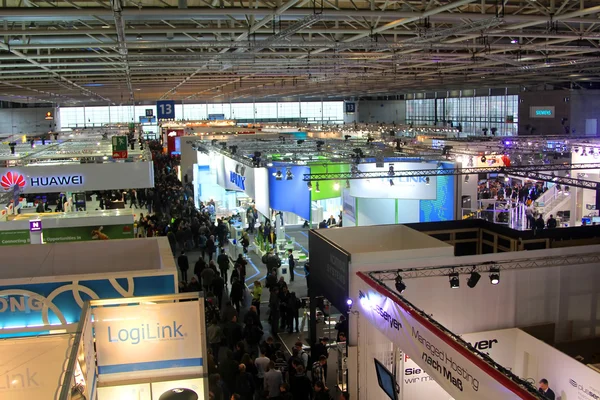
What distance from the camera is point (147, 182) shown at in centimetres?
1195

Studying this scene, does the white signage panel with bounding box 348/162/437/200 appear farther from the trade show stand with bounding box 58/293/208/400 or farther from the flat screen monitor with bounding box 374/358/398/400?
the trade show stand with bounding box 58/293/208/400

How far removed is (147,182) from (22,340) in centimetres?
795

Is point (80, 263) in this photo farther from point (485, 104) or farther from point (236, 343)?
point (485, 104)

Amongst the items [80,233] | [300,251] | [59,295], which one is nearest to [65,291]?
[59,295]

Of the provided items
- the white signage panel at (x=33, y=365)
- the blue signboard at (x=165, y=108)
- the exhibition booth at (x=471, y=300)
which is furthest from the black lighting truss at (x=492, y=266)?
the blue signboard at (x=165, y=108)

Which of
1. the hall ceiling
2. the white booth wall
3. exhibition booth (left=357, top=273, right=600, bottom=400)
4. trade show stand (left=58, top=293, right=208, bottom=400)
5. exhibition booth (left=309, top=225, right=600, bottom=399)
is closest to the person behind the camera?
exhibition booth (left=357, top=273, right=600, bottom=400)

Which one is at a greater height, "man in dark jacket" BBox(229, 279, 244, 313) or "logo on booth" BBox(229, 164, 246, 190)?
"logo on booth" BBox(229, 164, 246, 190)

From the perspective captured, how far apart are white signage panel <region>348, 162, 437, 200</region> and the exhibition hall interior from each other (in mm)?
46

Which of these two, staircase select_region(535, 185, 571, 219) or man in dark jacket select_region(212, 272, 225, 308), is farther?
staircase select_region(535, 185, 571, 219)

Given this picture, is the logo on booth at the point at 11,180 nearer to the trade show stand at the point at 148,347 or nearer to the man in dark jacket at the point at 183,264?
the man in dark jacket at the point at 183,264

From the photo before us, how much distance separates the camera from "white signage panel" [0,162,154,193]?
10.8 meters

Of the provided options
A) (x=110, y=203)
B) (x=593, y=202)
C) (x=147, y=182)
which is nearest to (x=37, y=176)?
(x=147, y=182)

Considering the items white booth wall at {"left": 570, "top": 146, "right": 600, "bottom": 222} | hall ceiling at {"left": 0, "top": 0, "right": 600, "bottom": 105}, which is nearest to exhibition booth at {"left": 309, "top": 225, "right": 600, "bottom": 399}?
hall ceiling at {"left": 0, "top": 0, "right": 600, "bottom": 105}

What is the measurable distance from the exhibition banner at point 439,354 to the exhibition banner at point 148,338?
1920 millimetres
